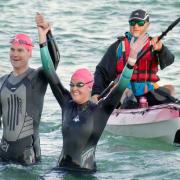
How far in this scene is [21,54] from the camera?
8812mm

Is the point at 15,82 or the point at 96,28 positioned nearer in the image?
the point at 15,82

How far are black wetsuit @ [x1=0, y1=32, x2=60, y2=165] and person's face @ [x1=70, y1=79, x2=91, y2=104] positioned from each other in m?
0.64

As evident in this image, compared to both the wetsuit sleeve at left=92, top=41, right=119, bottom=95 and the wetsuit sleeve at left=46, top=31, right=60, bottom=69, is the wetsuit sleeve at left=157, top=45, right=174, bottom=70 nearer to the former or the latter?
the wetsuit sleeve at left=92, top=41, right=119, bottom=95

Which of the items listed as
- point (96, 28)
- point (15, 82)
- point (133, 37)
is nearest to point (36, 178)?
point (15, 82)

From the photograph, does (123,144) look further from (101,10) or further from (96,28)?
(101,10)

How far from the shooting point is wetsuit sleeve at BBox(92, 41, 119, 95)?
461 inches

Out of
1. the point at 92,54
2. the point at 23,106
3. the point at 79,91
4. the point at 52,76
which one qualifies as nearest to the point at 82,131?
the point at 79,91

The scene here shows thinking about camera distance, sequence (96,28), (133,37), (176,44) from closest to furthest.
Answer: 1. (133,37)
2. (176,44)
3. (96,28)

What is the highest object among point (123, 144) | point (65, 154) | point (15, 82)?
point (15, 82)

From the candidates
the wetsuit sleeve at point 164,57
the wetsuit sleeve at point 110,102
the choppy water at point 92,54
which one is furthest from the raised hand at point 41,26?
the wetsuit sleeve at point 164,57

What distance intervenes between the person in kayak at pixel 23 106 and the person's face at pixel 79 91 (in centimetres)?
63

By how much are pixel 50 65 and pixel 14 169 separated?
1299 mm

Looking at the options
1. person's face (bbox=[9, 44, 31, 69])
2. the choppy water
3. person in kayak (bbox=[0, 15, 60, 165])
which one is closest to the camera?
person's face (bbox=[9, 44, 31, 69])

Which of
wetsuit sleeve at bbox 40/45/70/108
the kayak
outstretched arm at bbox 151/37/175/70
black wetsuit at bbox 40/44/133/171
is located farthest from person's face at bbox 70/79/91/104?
the kayak
